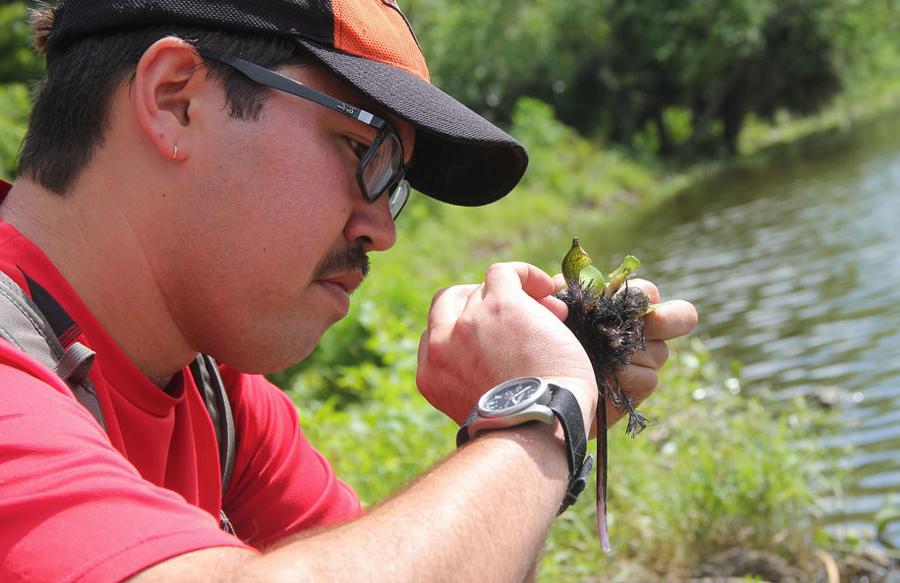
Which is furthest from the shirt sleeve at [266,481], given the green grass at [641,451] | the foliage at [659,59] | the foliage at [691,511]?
the foliage at [659,59]

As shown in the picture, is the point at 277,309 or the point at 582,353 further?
the point at 277,309

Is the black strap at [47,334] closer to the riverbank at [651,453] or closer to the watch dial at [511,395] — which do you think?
the watch dial at [511,395]

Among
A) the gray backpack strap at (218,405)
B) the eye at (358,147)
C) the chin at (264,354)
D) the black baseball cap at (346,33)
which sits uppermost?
the black baseball cap at (346,33)

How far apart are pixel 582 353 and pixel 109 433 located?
950mm

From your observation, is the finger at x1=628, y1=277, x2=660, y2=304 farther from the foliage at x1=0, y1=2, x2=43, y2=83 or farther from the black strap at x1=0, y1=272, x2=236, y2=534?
the foliage at x1=0, y1=2, x2=43, y2=83

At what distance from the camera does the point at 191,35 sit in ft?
6.59

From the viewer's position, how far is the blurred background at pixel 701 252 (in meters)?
4.79

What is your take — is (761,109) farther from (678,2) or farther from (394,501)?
(394,501)

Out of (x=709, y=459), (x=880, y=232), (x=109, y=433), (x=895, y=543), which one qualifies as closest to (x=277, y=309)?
(x=109, y=433)

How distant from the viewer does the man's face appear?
2018 millimetres

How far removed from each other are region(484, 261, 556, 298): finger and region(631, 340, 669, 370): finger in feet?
0.84

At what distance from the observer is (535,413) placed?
70.5 inches

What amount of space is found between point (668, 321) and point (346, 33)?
983mm

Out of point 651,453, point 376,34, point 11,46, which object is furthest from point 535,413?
point 11,46
